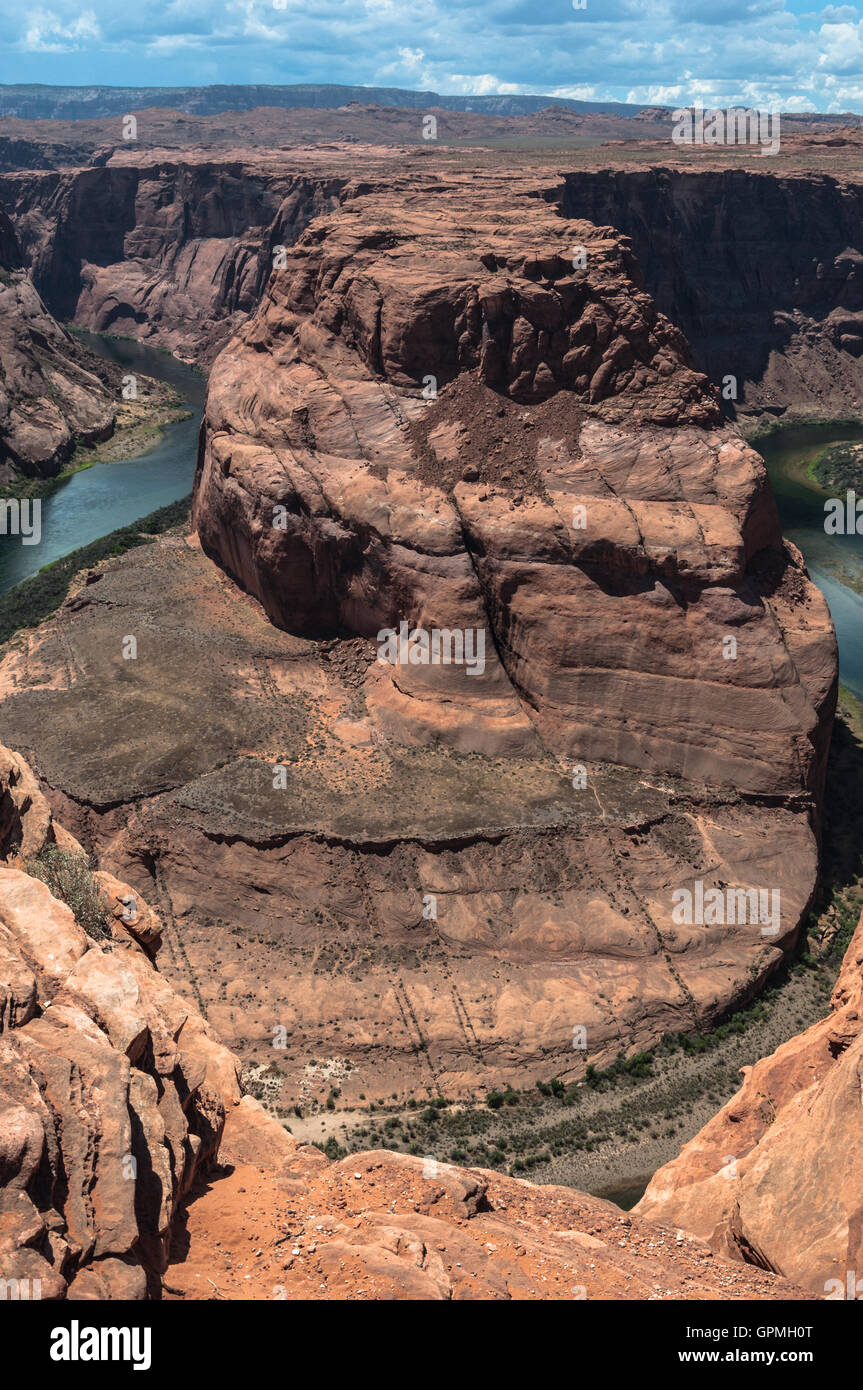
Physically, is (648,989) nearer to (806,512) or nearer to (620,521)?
(620,521)

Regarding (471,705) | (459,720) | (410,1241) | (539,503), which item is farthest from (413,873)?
(410,1241)

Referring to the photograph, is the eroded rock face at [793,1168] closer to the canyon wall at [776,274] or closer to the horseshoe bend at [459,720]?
the horseshoe bend at [459,720]

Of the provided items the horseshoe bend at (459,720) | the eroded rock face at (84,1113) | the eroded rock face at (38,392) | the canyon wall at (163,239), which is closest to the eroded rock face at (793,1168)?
the horseshoe bend at (459,720)

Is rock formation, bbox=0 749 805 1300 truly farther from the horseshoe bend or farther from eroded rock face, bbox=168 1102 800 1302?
the horseshoe bend

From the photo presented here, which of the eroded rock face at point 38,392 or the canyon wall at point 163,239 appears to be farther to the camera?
the canyon wall at point 163,239

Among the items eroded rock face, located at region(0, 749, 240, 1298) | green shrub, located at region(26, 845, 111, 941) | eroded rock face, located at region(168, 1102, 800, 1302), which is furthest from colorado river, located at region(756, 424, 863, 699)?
eroded rock face, located at region(0, 749, 240, 1298)

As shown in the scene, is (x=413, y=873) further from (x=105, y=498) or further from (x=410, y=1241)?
(x=105, y=498)
